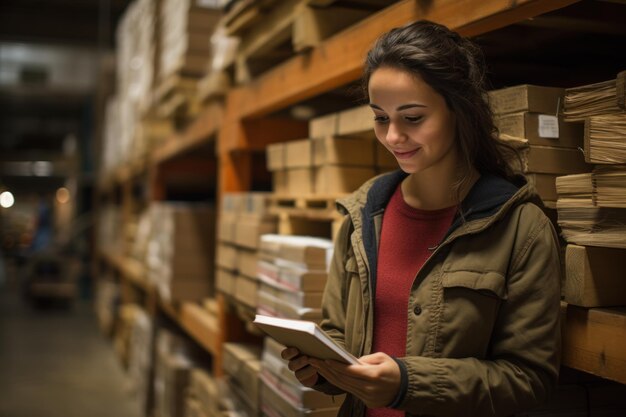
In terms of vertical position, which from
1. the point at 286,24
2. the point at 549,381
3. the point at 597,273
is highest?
the point at 286,24

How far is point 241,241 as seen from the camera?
3512 mm

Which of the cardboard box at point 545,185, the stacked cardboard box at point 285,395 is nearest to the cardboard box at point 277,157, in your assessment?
the stacked cardboard box at point 285,395

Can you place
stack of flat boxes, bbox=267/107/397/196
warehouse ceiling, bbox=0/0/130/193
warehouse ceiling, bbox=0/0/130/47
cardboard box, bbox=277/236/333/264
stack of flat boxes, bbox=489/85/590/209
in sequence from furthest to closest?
warehouse ceiling, bbox=0/0/130/193, warehouse ceiling, bbox=0/0/130/47, stack of flat boxes, bbox=267/107/397/196, cardboard box, bbox=277/236/333/264, stack of flat boxes, bbox=489/85/590/209

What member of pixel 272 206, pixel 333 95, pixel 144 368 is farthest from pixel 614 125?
pixel 144 368

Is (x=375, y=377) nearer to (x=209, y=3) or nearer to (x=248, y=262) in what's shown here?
(x=248, y=262)

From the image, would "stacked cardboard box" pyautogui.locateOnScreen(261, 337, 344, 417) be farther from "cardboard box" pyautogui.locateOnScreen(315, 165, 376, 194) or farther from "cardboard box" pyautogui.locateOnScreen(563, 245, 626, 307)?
"cardboard box" pyautogui.locateOnScreen(563, 245, 626, 307)

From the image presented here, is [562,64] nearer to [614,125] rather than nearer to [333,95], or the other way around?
[614,125]

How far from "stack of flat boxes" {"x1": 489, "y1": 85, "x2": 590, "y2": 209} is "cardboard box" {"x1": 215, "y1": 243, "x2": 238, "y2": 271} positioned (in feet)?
6.66

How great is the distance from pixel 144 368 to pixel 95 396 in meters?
1.10

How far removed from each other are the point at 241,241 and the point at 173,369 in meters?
1.87

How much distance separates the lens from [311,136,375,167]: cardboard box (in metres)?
2.76

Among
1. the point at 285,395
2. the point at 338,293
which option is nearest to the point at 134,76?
the point at 285,395

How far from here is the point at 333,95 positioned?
3.83 metres

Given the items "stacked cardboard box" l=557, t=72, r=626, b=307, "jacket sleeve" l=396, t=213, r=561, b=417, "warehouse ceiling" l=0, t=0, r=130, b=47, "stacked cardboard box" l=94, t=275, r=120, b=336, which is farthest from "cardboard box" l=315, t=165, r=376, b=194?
"warehouse ceiling" l=0, t=0, r=130, b=47
